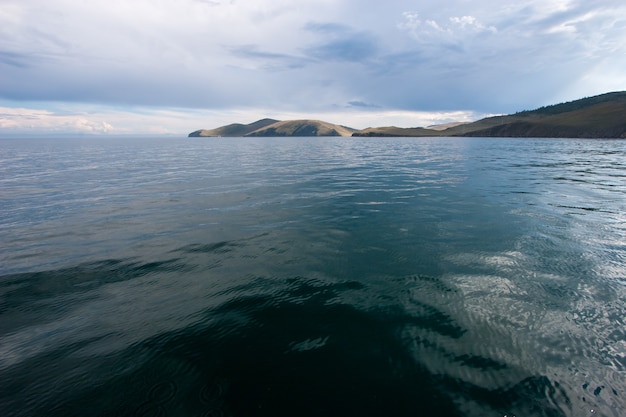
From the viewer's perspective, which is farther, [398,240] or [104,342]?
[398,240]

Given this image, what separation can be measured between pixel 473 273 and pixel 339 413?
266 inches

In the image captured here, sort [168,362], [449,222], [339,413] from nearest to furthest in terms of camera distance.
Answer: [339,413], [168,362], [449,222]

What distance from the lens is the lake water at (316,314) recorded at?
5.02 meters

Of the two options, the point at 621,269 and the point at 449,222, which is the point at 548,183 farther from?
the point at 621,269

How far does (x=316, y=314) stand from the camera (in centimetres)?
732

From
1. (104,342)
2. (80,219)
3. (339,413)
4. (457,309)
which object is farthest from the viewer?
(80,219)

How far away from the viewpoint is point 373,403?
16.0 ft

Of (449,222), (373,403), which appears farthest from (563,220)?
(373,403)

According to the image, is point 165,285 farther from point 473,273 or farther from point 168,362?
point 473,273

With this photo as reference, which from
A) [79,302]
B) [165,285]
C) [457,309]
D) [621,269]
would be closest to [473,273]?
[457,309]

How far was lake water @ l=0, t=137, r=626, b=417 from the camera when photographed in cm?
502

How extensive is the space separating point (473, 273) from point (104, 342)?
10.5 meters

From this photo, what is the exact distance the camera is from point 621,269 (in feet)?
30.1

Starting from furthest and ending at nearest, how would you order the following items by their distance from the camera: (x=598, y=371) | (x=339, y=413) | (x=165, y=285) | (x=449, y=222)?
1. (x=449, y=222)
2. (x=165, y=285)
3. (x=598, y=371)
4. (x=339, y=413)
